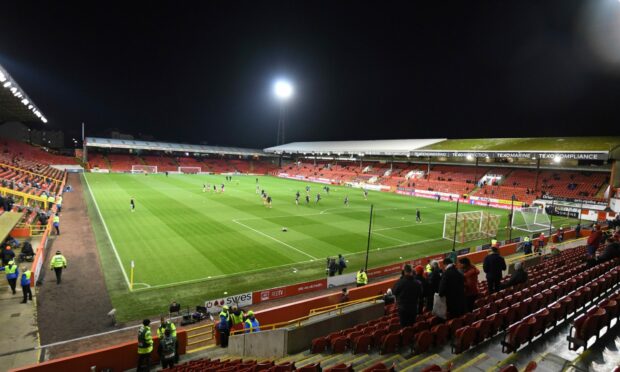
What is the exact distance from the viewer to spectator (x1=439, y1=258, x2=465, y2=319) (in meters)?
7.05

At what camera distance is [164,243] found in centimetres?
2236

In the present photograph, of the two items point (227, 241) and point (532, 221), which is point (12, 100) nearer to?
point (227, 241)

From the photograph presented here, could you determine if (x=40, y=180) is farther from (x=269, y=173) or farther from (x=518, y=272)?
(x=269, y=173)

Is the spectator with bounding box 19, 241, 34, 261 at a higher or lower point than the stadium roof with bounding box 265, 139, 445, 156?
lower

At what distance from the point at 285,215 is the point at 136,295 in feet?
65.4

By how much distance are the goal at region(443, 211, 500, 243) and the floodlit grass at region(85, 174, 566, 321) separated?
1.24 metres

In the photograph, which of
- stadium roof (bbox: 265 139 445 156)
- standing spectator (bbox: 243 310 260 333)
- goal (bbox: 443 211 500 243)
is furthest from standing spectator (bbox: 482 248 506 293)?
stadium roof (bbox: 265 139 445 156)

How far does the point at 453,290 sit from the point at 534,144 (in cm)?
5143

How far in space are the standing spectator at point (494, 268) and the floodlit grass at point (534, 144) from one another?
133 feet

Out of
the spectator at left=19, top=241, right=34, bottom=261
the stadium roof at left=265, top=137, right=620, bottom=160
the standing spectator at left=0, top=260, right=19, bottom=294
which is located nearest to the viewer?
the standing spectator at left=0, top=260, right=19, bottom=294

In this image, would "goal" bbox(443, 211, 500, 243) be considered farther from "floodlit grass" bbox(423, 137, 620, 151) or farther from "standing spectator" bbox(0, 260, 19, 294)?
A: "standing spectator" bbox(0, 260, 19, 294)

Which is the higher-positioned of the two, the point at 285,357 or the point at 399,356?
the point at 399,356

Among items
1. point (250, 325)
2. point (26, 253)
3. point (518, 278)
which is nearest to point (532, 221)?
point (518, 278)

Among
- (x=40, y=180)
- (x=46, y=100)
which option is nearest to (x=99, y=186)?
(x=40, y=180)
